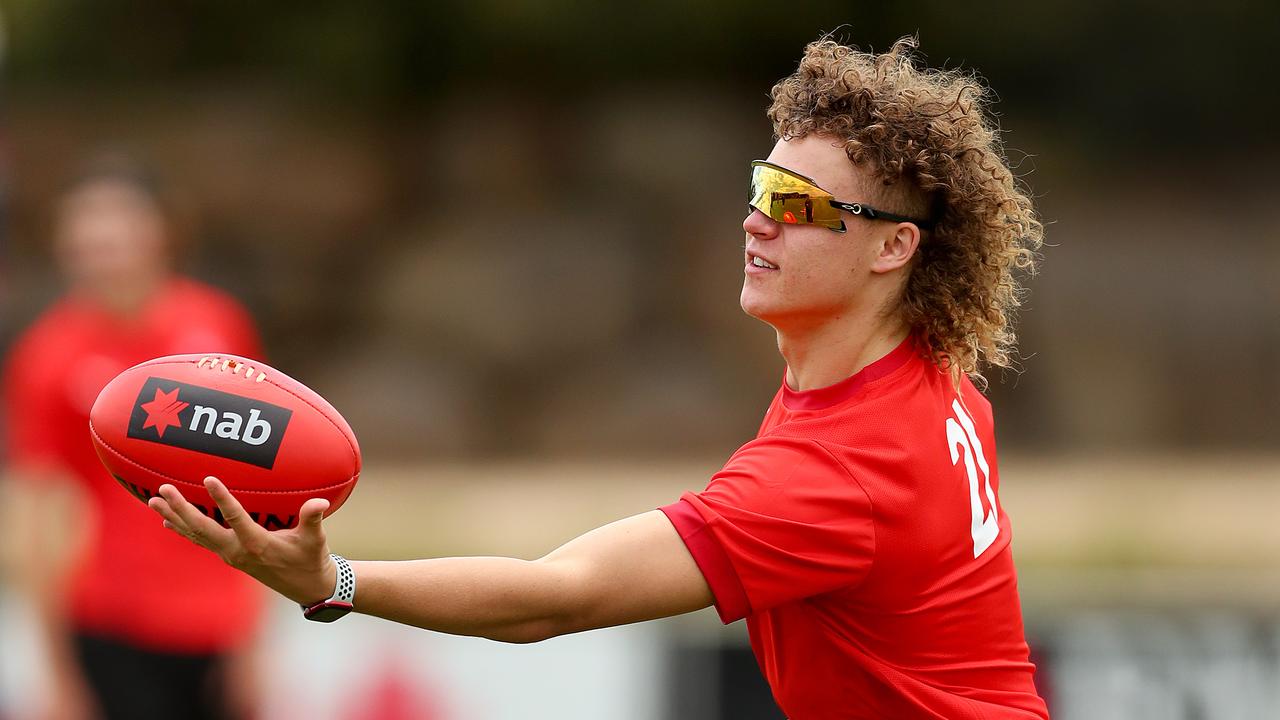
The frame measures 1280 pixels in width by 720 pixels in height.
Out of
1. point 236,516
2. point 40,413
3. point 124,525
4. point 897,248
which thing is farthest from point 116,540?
point 897,248

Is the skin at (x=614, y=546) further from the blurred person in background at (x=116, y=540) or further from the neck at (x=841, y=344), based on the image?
the blurred person in background at (x=116, y=540)

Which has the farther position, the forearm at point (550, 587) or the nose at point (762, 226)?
the nose at point (762, 226)

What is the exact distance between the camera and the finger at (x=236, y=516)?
2.91 meters

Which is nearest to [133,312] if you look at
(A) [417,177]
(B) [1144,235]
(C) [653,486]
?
(C) [653,486]

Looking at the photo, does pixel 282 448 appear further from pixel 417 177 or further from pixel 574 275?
pixel 417 177

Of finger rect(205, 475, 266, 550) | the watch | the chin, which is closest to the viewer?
Result: finger rect(205, 475, 266, 550)

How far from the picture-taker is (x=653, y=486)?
11922mm

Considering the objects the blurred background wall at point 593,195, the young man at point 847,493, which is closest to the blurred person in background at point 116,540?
the young man at point 847,493

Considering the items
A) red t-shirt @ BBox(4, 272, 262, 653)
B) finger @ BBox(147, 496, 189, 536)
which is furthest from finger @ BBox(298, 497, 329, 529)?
red t-shirt @ BBox(4, 272, 262, 653)

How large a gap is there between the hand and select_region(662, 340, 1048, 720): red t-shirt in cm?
70

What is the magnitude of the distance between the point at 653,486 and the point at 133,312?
232 inches

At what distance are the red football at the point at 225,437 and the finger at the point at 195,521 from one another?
0.14m

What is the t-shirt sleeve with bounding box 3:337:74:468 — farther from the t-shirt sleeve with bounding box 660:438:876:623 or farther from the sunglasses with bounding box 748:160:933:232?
the t-shirt sleeve with bounding box 660:438:876:623

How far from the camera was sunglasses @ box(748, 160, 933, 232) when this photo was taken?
3523mm
